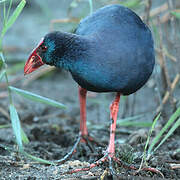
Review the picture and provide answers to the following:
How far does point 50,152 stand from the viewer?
3.55 meters

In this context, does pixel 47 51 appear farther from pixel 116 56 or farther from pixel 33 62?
pixel 116 56

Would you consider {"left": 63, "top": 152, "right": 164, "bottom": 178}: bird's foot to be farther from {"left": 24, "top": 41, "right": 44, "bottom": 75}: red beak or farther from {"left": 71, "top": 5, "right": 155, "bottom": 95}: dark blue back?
{"left": 24, "top": 41, "right": 44, "bottom": 75}: red beak

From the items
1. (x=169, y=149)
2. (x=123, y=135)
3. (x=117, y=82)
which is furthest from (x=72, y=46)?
(x=123, y=135)

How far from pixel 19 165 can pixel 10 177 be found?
0.26m

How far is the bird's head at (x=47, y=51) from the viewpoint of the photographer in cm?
295

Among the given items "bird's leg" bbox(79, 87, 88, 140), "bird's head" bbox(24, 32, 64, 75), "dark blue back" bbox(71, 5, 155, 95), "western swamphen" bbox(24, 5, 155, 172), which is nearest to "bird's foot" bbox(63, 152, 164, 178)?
"western swamphen" bbox(24, 5, 155, 172)

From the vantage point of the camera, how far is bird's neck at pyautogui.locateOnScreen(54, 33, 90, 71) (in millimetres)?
2881

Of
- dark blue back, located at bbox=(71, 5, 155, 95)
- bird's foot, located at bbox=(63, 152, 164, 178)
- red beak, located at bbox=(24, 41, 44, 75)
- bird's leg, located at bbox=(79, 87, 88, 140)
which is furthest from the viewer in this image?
bird's leg, located at bbox=(79, 87, 88, 140)

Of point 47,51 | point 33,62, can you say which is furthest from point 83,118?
point 47,51

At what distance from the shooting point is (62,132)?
407 cm

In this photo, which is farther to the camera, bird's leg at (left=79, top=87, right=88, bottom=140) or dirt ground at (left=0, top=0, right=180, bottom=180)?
bird's leg at (left=79, top=87, right=88, bottom=140)

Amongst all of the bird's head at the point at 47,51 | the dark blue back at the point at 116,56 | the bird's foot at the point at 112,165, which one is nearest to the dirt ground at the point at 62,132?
the bird's foot at the point at 112,165

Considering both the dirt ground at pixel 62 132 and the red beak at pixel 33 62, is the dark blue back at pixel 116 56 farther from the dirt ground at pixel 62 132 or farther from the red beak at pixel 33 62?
the dirt ground at pixel 62 132

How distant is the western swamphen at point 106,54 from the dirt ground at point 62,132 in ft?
0.76
